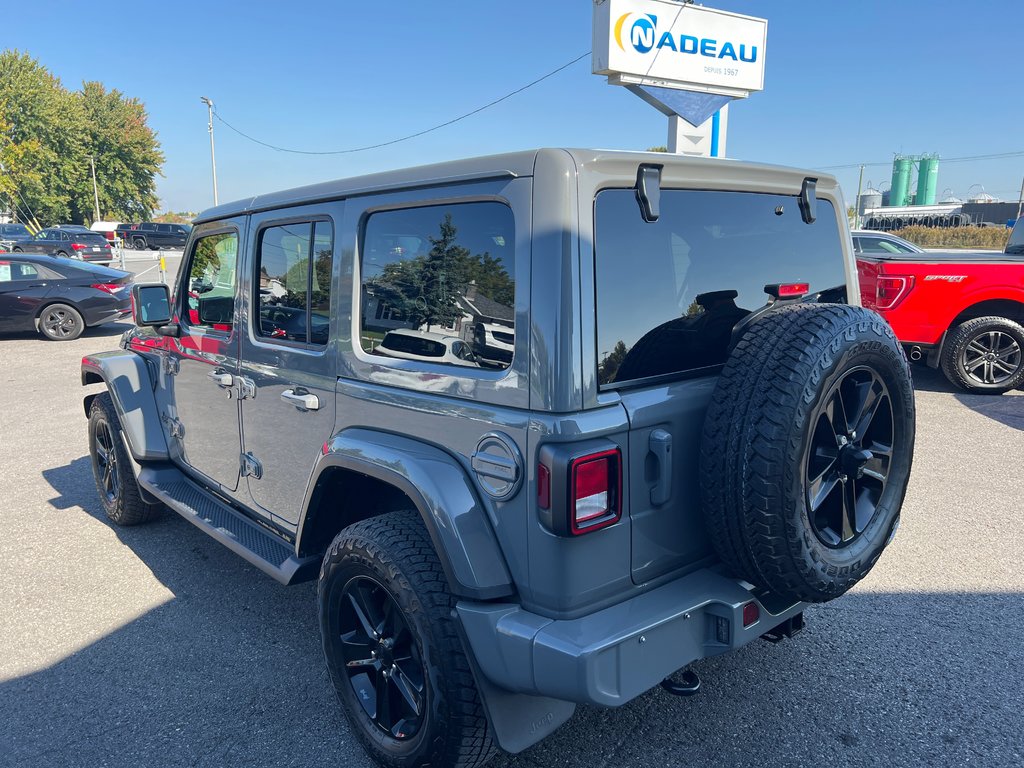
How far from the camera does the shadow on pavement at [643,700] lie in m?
2.45

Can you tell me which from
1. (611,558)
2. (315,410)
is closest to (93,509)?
(315,410)

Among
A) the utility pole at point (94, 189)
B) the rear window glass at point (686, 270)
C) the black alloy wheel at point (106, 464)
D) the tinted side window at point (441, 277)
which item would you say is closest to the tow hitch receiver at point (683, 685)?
the rear window glass at point (686, 270)

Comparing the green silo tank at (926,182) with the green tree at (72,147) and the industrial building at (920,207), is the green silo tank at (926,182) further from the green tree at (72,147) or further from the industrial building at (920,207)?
the green tree at (72,147)

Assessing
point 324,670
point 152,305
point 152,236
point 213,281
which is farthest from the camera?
point 152,236

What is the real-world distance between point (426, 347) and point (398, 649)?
0.99 m

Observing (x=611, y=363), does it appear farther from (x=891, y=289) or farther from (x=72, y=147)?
(x=72, y=147)

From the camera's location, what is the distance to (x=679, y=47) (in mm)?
12680

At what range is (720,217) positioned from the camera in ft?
7.64

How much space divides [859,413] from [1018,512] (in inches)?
121

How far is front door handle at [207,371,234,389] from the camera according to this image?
3189 millimetres

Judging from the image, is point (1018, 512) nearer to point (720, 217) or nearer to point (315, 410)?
point (720, 217)

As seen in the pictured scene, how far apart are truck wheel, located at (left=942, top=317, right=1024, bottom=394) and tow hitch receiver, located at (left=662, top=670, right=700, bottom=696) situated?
687 centimetres

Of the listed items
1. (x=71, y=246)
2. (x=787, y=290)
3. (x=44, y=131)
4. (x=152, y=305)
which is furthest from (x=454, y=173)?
(x=44, y=131)

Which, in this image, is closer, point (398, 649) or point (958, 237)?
point (398, 649)
